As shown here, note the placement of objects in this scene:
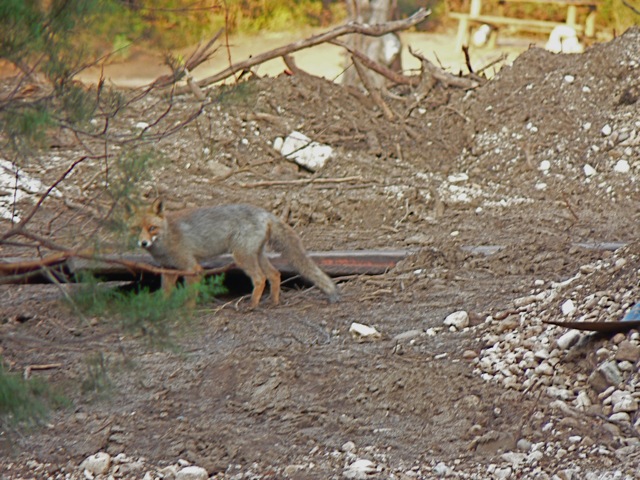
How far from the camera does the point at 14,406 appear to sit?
3.35 m

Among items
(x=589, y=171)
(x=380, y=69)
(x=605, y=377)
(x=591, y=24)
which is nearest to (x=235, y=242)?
(x=605, y=377)

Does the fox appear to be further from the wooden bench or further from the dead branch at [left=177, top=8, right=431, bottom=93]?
Result: the wooden bench

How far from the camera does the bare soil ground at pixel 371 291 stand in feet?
15.4

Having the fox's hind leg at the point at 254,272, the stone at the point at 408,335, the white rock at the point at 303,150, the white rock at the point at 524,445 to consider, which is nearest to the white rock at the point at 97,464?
the white rock at the point at 524,445

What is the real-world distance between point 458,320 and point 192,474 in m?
2.28

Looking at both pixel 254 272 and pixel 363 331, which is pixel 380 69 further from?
pixel 363 331

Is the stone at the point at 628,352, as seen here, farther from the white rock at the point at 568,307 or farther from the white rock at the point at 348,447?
the white rock at the point at 348,447

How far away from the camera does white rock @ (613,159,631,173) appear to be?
10.2 m

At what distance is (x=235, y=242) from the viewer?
713 centimetres

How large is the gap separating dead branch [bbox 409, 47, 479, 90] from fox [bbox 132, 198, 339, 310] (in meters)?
5.28

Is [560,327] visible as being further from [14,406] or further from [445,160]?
[445,160]

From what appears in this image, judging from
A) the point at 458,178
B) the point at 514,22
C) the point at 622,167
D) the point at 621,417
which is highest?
the point at 621,417

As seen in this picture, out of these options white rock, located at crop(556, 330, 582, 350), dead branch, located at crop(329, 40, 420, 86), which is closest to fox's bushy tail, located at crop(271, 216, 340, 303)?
white rock, located at crop(556, 330, 582, 350)

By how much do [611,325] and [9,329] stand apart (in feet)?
12.5
